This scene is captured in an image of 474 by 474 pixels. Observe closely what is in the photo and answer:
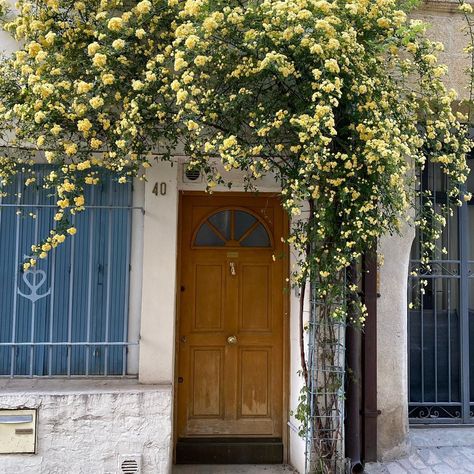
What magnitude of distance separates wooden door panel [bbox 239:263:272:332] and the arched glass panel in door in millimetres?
262

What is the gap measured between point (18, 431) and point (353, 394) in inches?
111

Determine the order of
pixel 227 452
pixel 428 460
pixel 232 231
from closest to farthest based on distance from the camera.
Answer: pixel 428 460 < pixel 227 452 < pixel 232 231

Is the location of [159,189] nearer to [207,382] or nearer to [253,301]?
[253,301]

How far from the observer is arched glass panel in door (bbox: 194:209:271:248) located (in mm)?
4914

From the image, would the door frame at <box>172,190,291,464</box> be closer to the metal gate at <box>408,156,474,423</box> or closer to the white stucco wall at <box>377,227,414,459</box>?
the white stucco wall at <box>377,227,414,459</box>

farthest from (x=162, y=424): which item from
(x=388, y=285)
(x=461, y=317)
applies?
(x=461, y=317)

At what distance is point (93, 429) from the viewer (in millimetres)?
4027

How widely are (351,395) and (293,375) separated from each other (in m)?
0.58

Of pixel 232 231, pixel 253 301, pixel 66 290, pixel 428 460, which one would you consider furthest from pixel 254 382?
pixel 66 290

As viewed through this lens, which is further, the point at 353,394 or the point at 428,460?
the point at 428,460

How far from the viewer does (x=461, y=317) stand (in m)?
5.00

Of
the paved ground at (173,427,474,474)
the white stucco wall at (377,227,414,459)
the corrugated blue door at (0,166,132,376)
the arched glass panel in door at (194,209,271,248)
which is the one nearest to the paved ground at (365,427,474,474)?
the paved ground at (173,427,474,474)

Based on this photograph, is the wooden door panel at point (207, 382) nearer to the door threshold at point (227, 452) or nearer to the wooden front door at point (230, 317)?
the wooden front door at point (230, 317)

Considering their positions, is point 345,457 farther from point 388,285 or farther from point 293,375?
Result: point 388,285
